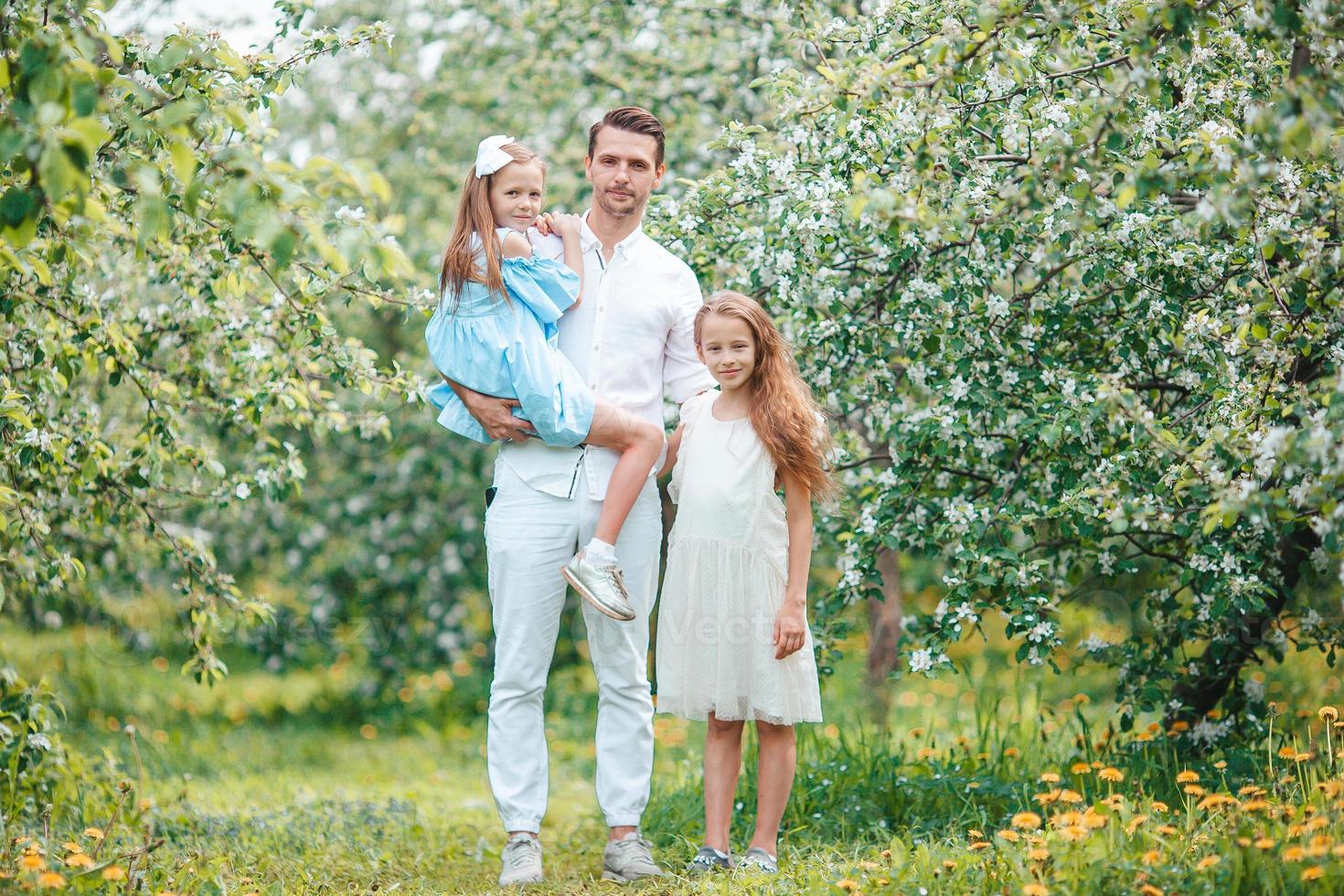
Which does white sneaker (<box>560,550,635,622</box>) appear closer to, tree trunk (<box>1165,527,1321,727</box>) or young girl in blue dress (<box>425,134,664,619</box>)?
young girl in blue dress (<box>425,134,664,619</box>)

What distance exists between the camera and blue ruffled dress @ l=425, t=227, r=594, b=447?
3.28 meters

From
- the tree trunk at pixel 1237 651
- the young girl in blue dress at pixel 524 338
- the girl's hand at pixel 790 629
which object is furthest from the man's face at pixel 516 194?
the tree trunk at pixel 1237 651

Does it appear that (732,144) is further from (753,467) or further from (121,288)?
(121,288)

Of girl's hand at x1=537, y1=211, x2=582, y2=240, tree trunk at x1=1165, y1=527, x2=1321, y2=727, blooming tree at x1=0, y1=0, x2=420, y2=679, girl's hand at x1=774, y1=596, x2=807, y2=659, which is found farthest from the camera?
tree trunk at x1=1165, y1=527, x2=1321, y2=727

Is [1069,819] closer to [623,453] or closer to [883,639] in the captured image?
[623,453]

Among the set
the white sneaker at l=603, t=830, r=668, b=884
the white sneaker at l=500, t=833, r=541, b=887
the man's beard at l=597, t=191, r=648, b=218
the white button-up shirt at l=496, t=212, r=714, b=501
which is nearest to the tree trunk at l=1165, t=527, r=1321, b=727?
the white sneaker at l=603, t=830, r=668, b=884

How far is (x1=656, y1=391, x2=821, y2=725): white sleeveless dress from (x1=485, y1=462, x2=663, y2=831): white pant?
0.54 ft

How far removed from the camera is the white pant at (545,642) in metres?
3.41

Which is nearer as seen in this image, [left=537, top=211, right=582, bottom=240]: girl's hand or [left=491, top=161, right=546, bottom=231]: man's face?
[left=491, top=161, right=546, bottom=231]: man's face

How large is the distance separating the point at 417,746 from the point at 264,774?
3.15ft

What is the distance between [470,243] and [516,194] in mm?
176

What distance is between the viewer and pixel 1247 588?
10.8ft

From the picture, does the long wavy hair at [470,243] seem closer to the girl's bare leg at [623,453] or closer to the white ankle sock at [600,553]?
the girl's bare leg at [623,453]

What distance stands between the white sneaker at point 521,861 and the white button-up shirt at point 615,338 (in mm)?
946
